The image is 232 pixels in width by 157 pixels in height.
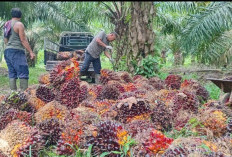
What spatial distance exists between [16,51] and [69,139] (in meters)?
3.28

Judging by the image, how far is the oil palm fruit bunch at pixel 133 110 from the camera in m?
1.90

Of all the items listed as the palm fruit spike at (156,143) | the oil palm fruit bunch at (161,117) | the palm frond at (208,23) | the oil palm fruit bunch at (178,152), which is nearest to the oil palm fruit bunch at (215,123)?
the oil palm fruit bunch at (161,117)

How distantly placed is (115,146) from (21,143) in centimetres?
56

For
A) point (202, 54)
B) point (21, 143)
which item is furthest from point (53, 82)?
point (202, 54)

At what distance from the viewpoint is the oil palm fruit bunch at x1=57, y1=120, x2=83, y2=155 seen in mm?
1559

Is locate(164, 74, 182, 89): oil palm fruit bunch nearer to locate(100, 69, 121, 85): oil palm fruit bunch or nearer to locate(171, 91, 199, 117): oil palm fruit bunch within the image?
locate(100, 69, 121, 85): oil palm fruit bunch

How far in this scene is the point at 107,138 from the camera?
1.44m

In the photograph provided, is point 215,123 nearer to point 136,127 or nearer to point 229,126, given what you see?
point 229,126

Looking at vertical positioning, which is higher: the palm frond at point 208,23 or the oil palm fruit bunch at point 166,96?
the palm frond at point 208,23

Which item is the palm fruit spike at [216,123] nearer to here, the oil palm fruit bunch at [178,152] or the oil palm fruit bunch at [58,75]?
the oil palm fruit bunch at [178,152]

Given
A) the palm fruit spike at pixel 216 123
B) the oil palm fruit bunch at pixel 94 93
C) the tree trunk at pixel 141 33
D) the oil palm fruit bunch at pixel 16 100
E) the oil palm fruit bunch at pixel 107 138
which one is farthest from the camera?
the tree trunk at pixel 141 33

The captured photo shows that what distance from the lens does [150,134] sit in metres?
1.33

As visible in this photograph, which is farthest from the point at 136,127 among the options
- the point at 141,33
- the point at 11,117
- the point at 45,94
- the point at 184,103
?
the point at 141,33

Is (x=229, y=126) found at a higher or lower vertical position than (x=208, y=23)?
lower
